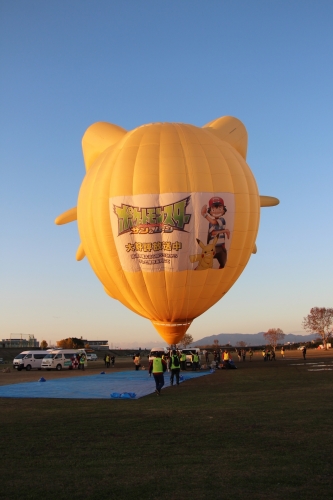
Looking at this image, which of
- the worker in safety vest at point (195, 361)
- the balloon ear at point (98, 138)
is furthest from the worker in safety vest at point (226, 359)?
the balloon ear at point (98, 138)

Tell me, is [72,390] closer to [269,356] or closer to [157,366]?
[157,366]

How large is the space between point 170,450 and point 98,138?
18975mm

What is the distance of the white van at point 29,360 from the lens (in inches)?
1594

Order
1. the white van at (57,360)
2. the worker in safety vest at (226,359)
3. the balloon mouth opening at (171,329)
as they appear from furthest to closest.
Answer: the white van at (57,360) < the worker in safety vest at (226,359) < the balloon mouth opening at (171,329)

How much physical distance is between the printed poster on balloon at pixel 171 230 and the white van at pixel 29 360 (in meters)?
21.5

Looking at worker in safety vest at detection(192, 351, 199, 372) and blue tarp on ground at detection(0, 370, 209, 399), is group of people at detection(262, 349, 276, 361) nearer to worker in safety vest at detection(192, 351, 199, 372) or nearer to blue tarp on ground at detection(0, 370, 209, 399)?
worker in safety vest at detection(192, 351, 199, 372)

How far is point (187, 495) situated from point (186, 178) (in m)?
16.1

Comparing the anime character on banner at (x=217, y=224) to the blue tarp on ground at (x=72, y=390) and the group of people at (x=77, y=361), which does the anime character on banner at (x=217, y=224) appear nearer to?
the blue tarp on ground at (x=72, y=390)

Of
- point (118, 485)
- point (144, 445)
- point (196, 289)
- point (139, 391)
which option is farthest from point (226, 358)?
point (118, 485)

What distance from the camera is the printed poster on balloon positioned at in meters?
21.2

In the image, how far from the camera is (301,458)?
788 cm

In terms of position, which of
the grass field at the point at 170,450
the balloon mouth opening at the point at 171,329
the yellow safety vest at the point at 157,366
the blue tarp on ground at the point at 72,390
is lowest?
the grass field at the point at 170,450

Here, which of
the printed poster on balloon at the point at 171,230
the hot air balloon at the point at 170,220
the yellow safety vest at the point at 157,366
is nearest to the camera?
the yellow safety vest at the point at 157,366

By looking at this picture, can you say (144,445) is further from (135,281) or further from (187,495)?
(135,281)
